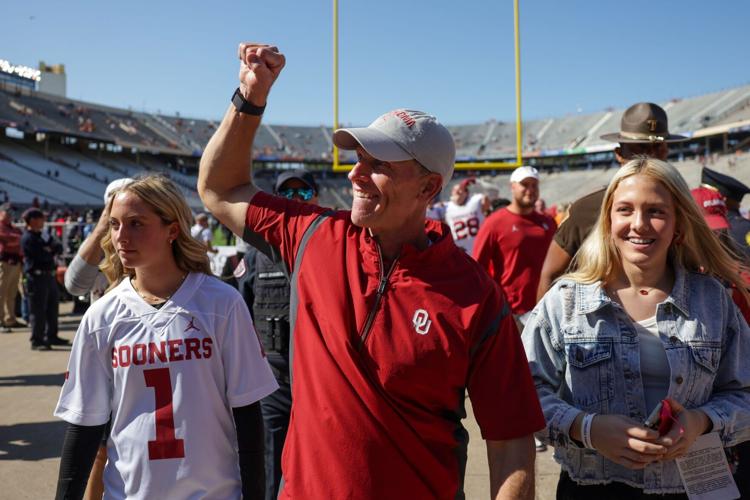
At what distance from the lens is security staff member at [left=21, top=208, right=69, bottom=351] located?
28.7 feet

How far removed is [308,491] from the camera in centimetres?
163

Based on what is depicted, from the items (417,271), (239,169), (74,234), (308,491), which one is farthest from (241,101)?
(74,234)

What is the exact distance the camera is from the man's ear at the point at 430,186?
5.89 feet

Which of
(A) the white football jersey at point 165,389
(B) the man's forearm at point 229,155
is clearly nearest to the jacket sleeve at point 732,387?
(A) the white football jersey at point 165,389

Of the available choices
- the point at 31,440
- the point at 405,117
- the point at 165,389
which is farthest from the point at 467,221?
the point at 405,117

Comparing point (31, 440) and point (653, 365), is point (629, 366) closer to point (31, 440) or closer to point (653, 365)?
point (653, 365)

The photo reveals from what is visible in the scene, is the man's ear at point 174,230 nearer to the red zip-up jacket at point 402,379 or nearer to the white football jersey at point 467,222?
the red zip-up jacket at point 402,379

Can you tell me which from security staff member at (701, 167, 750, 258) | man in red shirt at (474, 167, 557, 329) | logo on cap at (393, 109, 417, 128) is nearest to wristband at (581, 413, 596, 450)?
logo on cap at (393, 109, 417, 128)

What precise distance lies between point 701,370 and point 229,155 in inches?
63.8

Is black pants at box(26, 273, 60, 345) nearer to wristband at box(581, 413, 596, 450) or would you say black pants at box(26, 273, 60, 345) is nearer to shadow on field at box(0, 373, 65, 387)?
shadow on field at box(0, 373, 65, 387)

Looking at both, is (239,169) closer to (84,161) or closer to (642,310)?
(642,310)

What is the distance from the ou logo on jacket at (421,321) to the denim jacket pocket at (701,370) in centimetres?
92

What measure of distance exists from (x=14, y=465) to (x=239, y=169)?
155 inches

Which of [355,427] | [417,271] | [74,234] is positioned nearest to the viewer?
[355,427]
